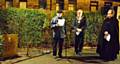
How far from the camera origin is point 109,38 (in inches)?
740

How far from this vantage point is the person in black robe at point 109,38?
61.6ft

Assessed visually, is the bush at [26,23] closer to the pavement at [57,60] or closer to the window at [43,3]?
the pavement at [57,60]

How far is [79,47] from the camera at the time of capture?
20016 mm

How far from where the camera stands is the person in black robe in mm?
18777

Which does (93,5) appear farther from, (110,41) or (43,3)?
(110,41)

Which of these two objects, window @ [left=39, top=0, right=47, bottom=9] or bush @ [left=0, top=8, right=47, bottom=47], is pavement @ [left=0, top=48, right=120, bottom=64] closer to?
bush @ [left=0, top=8, right=47, bottom=47]

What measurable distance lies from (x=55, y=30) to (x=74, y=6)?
18290mm

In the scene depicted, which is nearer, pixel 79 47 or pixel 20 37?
pixel 79 47

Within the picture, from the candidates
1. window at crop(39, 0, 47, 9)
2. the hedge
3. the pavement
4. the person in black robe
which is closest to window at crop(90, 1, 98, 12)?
window at crop(39, 0, 47, 9)

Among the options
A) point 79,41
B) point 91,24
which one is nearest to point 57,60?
point 79,41

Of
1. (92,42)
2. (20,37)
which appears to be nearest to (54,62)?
(20,37)

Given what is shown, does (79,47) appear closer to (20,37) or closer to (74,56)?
(74,56)

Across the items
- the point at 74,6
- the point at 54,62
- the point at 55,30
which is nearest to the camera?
the point at 54,62

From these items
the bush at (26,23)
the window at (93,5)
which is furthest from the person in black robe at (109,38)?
the window at (93,5)
